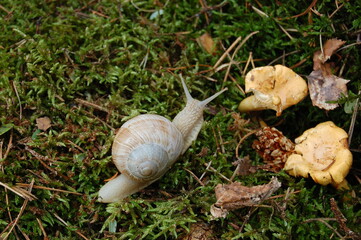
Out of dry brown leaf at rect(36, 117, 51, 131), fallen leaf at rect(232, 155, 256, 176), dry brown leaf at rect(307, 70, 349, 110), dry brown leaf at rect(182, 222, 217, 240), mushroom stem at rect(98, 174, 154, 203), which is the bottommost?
dry brown leaf at rect(182, 222, 217, 240)

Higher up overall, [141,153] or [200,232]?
[141,153]

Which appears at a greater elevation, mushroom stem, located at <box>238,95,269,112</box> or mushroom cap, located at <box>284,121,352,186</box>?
mushroom stem, located at <box>238,95,269,112</box>

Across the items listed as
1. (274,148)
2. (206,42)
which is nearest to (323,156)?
(274,148)

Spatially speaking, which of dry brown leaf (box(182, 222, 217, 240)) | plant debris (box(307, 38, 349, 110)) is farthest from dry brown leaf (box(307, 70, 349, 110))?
dry brown leaf (box(182, 222, 217, 240))

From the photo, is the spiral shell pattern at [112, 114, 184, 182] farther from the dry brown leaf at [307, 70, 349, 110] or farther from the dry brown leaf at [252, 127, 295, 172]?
the dry brown leaf at [307, 70, 349, 110]

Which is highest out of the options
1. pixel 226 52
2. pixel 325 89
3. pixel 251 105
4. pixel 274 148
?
pixel 226 52

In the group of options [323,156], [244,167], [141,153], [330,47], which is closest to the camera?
[141,153]

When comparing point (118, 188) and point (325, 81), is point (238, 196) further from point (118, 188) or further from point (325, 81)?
point (325, 81)
